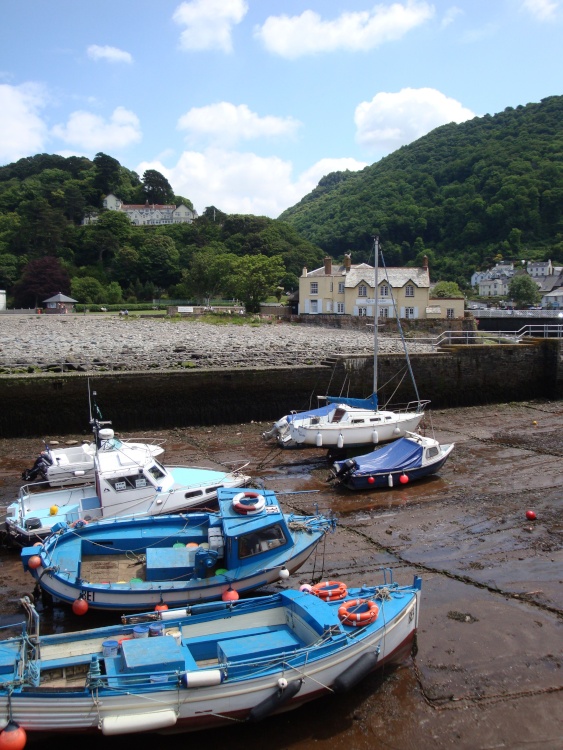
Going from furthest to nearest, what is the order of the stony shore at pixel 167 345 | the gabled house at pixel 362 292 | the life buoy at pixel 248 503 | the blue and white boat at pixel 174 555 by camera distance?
the gabled house at pixel 362 292 → the stony shore at pixel 167 345 → the life buoy at pixel 248 503 → the blue and white boat at pixel 174 555

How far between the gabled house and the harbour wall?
1632 cm

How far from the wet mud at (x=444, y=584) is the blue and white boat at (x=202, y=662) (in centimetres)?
44

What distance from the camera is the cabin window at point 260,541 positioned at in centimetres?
896

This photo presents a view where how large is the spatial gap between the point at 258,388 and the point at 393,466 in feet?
26.0

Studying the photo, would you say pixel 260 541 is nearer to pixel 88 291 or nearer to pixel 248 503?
pixel 248 503

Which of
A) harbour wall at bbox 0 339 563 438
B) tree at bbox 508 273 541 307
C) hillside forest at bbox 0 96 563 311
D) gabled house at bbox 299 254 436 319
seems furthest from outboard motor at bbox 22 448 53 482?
tree at bbox 508 273 541 307

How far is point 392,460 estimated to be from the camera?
14.7 m

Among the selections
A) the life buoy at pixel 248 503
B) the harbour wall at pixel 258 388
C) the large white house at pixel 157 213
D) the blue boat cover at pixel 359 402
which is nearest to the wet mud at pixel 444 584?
the life buoy at pixel 248 503

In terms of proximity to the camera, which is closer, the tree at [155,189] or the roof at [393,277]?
the roof at [393,277]

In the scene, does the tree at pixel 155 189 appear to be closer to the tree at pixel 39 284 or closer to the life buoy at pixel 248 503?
the tree at pixel 39 284

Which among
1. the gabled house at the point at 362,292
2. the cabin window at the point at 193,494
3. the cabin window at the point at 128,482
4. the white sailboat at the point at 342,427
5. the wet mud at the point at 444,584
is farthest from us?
the gabled house at the point at 362,292

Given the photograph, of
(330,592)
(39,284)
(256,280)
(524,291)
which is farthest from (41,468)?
(524,291)

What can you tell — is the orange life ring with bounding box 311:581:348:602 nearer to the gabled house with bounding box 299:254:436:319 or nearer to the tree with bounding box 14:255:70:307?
the gabled house with bounding box 299:254:436:319

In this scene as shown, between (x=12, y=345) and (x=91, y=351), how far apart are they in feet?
15.8
